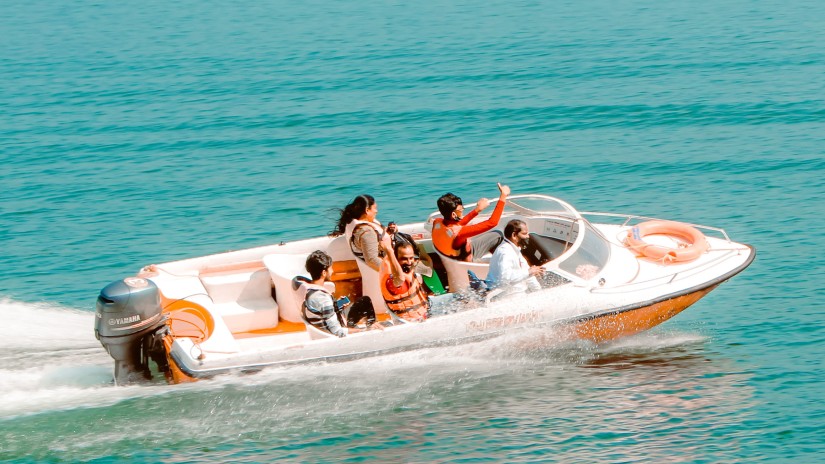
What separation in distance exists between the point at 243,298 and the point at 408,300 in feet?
6.35

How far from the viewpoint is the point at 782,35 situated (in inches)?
1093

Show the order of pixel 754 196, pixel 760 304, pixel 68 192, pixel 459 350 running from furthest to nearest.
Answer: pixel 68 192 → pixel 754 196 → pixel 760 304 → pixel 459 350

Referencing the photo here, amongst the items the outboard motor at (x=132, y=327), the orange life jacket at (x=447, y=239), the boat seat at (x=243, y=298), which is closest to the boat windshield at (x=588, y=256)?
the orange life jacket at (x=447, y=239)

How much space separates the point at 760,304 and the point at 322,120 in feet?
38.7

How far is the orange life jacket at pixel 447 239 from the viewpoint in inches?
437

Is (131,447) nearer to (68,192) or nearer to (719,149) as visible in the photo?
(68,192)

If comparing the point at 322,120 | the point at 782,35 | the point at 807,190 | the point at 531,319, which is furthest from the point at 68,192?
the point at 782,35

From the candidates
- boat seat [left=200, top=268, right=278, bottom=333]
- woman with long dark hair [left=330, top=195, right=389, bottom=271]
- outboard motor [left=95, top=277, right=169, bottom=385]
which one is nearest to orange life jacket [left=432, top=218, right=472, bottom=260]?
woman with long dark hair [left=330, top=195, right=389, bottom=271]

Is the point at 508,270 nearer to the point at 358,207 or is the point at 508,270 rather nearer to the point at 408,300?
the point at 408,300

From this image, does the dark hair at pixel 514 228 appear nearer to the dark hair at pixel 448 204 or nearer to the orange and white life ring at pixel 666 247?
the dark hair at pixel 448 204

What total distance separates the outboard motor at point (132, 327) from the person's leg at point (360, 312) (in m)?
1.93

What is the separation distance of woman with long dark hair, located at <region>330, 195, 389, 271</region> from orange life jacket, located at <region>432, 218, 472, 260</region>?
1.81ft

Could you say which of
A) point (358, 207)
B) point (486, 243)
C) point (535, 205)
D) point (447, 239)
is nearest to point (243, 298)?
point (358, 207)

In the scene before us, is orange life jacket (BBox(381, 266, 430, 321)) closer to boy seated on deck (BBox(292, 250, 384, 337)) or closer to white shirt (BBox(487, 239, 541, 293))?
boy seated on deck (BBox(292, 250, 384, 337))
